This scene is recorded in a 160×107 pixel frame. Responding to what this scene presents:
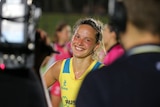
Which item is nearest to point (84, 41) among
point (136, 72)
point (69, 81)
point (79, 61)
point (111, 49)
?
point (79, 61)

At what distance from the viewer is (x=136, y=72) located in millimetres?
2363

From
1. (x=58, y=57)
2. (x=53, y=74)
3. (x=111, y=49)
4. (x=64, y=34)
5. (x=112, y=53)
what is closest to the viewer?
(x=53, y=74)

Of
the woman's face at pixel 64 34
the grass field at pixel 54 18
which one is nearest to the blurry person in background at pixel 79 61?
the woman's face at pixel 64 34

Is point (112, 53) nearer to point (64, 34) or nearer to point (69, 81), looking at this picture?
point (69, 81)

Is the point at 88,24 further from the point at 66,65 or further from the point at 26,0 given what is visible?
the point at 26,0

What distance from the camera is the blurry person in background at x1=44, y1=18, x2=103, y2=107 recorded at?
4.60 metres

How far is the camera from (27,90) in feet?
6.84

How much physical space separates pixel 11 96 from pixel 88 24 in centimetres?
268

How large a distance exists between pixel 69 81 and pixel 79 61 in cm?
18

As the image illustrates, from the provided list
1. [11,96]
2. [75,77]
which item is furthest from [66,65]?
[11,96]

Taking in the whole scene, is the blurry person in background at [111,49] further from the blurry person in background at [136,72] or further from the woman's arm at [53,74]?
the blurry person in background at [136,72]

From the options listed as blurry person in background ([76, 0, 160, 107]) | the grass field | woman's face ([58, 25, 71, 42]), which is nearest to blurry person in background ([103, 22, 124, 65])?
woman's face ([58, 25, 71, 42])

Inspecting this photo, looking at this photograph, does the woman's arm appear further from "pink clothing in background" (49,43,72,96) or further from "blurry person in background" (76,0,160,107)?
"blurry person in background" (76,0,160,107)

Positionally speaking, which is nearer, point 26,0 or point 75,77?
point 26,0
